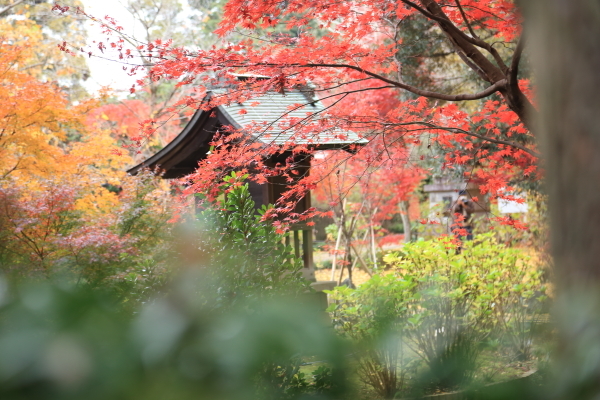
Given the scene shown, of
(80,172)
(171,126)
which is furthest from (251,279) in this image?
(171,126)

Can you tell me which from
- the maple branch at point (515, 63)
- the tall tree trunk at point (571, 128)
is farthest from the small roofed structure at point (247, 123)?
the tall tree trunk at point (571, 128)

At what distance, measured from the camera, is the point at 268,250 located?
4.61m

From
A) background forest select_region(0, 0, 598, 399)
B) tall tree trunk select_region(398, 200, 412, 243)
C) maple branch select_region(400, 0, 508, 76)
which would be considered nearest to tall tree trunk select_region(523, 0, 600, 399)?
background forest select_region(0, 0, 598, 399)

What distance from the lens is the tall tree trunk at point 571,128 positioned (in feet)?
2.90

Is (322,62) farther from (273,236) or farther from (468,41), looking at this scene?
(273,236)

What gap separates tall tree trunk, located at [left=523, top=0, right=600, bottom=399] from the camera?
883 mm

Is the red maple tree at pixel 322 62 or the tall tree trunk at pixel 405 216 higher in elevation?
the red maple tree at pixel 322 62

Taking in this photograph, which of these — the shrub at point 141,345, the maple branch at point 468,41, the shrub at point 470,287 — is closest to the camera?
the shrub at point 141,345

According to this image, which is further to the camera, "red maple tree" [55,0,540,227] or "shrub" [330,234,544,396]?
"shrub" [330,234,544,396]

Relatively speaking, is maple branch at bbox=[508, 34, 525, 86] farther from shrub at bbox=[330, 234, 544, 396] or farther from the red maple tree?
shrub at bbox=[330, 234, 544, 396]

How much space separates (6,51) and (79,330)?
9812 mm

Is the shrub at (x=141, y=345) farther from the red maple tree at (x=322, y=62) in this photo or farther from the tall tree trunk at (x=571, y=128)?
the red maple tree at (x=322, y=62)

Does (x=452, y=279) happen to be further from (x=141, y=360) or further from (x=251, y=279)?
(x=141, y=360)

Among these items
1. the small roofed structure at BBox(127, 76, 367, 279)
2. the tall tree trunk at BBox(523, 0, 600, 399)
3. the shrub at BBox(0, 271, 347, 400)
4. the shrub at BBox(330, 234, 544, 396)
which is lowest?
the shrub at BBox(330, 234, 544, 396)
